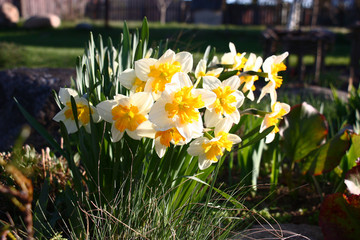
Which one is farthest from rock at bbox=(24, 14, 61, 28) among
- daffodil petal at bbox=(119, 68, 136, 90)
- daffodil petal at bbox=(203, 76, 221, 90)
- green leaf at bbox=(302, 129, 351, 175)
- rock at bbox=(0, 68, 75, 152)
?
daffodil petal at bbox=(203, 76, 221, 90)

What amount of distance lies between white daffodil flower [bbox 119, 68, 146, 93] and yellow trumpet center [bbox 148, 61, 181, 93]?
8 centimetres

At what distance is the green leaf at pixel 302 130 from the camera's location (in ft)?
7.38

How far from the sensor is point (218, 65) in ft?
5.98

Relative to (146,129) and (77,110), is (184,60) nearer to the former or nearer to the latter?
(146,129)

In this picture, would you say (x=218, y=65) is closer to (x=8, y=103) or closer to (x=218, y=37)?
(x=8, y=103)

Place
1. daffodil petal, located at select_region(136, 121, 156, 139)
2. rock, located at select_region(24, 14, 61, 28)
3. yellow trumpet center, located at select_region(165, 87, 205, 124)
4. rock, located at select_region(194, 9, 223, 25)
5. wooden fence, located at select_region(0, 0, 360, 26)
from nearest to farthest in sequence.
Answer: yellow trumpet center, located at select_region(165, 87, 205, 124), daffodil petal, located at select_region(136, 121, 156, 139), rock, located at select_region(24, 14, 61, 28), wooden fence, located at select_region(0, 0, 360, 26), rock, located at select_region(194, 9, 223, 25)

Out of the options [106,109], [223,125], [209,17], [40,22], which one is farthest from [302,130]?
[209,17]

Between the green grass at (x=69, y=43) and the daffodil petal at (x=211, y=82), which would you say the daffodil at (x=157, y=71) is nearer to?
the daffodil petal at (x=211, y=82)

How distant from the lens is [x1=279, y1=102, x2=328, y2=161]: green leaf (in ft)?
7.38

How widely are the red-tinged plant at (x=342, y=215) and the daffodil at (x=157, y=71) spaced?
0.91 m

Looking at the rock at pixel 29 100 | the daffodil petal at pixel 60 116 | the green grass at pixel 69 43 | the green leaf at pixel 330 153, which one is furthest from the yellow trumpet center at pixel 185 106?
the green grass at pixel 69 43

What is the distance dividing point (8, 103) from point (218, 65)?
2.01m

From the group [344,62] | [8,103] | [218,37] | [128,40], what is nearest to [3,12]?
[218,37]

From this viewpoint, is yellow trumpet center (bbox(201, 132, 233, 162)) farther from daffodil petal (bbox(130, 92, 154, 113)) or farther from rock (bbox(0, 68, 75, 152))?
rock (bbox(0, 68, 75, 152))
